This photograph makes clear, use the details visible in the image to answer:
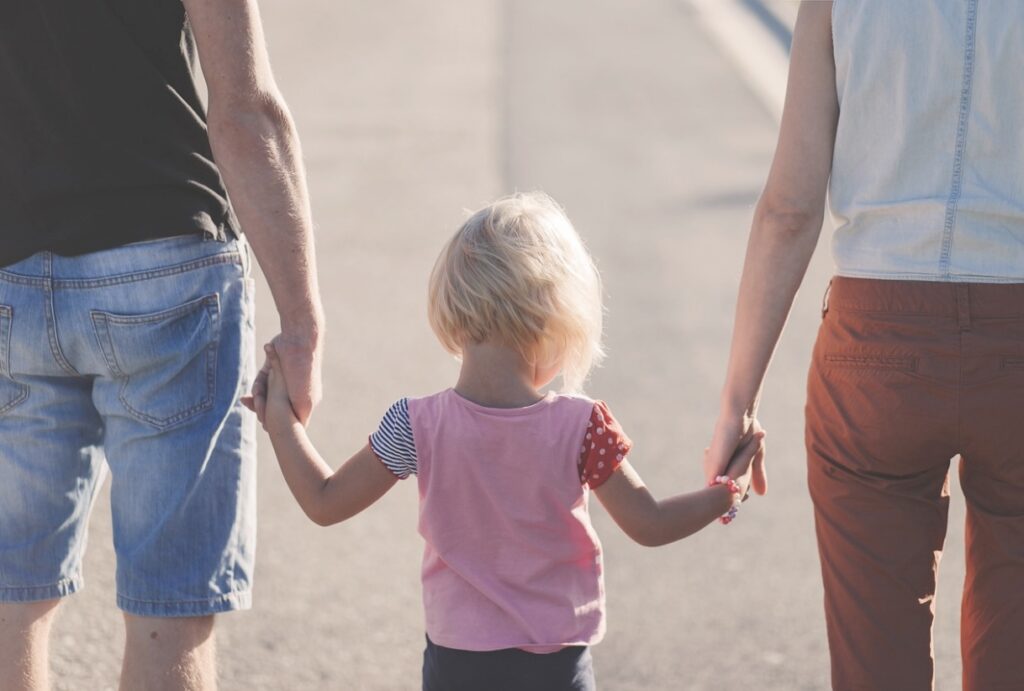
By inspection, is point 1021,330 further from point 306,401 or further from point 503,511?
point 306,401

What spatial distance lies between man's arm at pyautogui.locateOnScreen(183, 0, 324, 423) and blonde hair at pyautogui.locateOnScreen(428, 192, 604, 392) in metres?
0.25

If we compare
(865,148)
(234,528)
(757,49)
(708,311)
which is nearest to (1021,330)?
(865,148)

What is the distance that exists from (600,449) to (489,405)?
20cm

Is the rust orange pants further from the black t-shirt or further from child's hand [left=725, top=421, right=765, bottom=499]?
the black t-shirt

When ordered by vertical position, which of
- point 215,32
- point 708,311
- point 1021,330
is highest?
point 215,32

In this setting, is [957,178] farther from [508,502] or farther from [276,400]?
[276,400]

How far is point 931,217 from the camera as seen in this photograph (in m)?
2.65

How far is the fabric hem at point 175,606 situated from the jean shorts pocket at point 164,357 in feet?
1.01

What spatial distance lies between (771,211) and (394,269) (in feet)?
18.8

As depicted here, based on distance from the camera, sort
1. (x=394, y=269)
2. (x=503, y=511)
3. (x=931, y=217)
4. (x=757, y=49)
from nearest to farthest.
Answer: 1. (x=503, y=511)
2. (x=931, y=217)
3. (x=394, y=269)
4. (x=757, y=49)

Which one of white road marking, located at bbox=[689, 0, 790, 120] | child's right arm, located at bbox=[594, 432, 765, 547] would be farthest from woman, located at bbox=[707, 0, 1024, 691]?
white road marking, located at bbox=[689, 0, 790, 120]

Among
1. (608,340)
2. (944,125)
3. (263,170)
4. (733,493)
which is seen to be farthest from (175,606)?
(608,340)

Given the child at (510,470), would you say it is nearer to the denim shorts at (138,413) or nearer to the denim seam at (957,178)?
the denim shorts at (138,413)

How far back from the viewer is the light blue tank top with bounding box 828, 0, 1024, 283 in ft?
8.59
